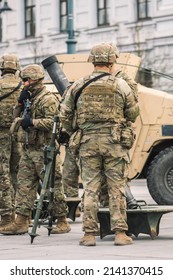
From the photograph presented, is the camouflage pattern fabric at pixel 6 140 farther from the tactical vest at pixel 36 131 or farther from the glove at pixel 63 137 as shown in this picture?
the glove at pixel 63 137

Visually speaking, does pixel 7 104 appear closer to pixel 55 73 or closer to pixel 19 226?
pixel 55 73

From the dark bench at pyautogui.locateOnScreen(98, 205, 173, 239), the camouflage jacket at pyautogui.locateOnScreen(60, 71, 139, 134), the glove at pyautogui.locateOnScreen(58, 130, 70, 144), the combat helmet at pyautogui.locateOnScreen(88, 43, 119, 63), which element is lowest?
the dark bench at pyautogui.locateOnScreen(98, 205, 173, 239)

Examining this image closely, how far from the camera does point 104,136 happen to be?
10570mm

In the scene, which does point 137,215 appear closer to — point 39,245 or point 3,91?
point 39,245

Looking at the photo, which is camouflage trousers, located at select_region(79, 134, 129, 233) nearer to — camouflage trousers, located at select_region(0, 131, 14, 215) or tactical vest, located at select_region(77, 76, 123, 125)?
tactical vest, located at select_region(77, 76, 123, 125)

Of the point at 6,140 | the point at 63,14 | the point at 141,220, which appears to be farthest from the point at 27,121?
the point at 63,14

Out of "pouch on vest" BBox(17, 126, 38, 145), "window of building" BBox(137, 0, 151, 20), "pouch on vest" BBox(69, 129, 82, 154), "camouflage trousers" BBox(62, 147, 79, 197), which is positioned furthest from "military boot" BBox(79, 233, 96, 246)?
"window of building" BBox(137, 0, 151, 20)

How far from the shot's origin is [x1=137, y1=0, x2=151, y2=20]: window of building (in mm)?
40688

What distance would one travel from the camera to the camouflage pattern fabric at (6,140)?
40.0 ft

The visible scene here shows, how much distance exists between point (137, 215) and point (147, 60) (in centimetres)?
2759

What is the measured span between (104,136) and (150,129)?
551cm

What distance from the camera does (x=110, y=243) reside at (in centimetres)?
1076

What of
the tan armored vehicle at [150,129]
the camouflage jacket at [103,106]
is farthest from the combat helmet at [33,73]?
the tan armored vehicle at [150,129]

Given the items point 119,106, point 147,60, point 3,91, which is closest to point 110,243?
point 119,106
